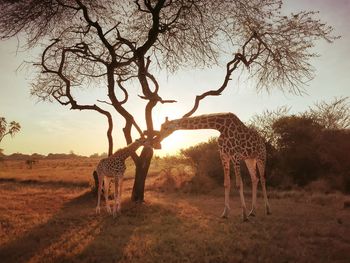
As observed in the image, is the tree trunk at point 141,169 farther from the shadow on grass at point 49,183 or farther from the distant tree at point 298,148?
the shadow on grass at point 49,183

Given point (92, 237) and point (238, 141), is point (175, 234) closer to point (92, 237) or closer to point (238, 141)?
point (92, 237)

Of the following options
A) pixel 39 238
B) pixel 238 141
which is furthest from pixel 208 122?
pixel 39 238

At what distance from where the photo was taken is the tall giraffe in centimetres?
1216

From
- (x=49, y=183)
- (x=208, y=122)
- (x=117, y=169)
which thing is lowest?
(x=49, y=183)

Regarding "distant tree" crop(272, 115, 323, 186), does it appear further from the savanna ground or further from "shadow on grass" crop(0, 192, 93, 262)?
"shadow on grass" crop(0, 192, 93, 262)

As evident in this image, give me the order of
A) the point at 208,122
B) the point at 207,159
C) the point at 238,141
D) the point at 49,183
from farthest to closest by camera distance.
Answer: the point at 49,183 → the point at 207,159 → the point at 208,122 → the point at 238,141

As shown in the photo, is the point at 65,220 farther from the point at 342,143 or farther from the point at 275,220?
the point at 342,143

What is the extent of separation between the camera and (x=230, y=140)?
12164 millimetres

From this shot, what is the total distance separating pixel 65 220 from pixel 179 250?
507 centimetres

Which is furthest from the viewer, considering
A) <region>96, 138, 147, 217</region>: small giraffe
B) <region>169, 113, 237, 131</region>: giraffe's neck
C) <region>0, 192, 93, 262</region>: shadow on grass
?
<region>96, 138, 147, 217</region>: small giraffe

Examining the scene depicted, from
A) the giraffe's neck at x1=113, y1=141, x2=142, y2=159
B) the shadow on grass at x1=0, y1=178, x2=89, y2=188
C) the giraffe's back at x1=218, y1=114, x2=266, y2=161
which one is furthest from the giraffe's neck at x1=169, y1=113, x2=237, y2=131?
the shadow on grass at x1=0, y1=178, x2=89, y2=188

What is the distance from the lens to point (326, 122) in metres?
24.9

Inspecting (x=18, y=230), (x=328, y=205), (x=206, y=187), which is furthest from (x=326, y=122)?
(x=18, y=230)

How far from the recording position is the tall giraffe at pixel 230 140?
39.9ft
